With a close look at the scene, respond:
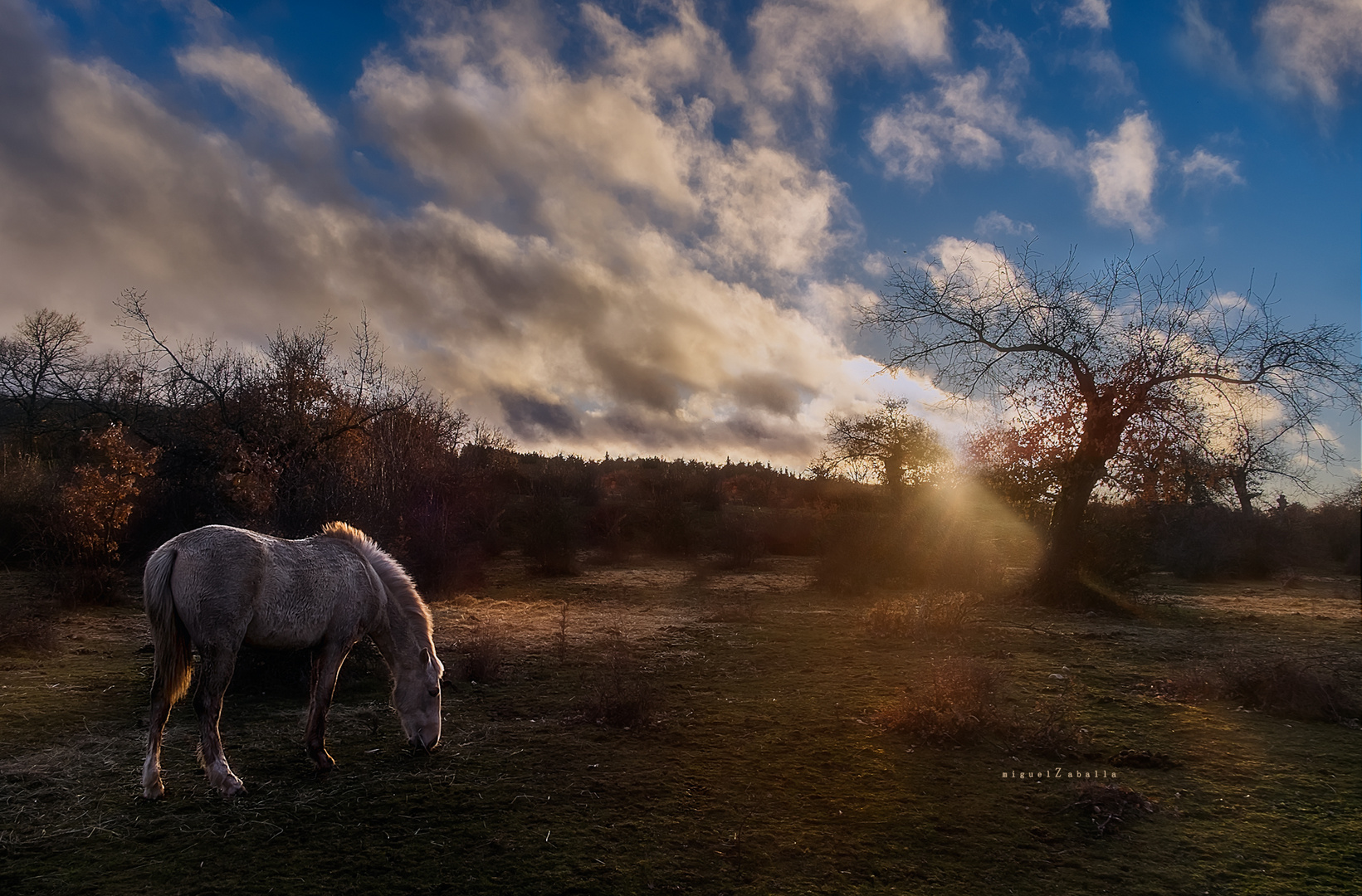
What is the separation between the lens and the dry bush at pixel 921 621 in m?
10.4

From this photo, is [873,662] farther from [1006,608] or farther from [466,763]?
[1006,608]

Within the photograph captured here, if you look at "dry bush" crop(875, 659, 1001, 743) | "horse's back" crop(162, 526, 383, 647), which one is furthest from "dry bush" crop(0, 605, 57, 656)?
"dry bush" crop(875, 659, 1001, 743)

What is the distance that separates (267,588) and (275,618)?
217 mm

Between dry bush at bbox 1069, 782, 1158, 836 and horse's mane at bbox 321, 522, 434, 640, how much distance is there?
4749 mm

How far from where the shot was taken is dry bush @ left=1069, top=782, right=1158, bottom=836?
427cm

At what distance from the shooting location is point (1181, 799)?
4.61 metres

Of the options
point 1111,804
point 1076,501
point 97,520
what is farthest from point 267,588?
point 1076,501

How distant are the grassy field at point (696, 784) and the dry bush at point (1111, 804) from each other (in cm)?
2

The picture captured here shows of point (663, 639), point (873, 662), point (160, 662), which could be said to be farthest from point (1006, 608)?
point (160, 662)

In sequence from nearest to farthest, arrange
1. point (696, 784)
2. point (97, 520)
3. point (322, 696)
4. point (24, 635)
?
point (696, 784) < point (322, 696) < point (24, 635) < point (97, 520)

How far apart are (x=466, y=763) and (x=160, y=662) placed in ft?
6.98

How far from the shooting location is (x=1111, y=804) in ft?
14.4

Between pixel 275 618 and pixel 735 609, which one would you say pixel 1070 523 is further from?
pixel 275 618

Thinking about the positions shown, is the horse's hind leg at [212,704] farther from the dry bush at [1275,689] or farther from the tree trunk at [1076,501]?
the tree trunk at [1076,501]
